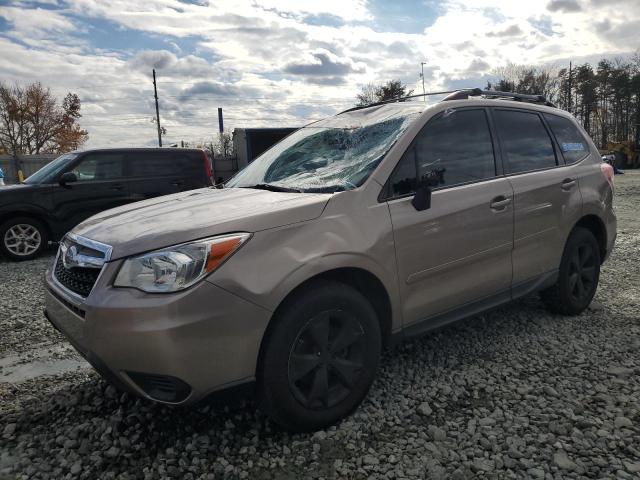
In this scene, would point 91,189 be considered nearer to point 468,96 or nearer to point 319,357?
point 468,96

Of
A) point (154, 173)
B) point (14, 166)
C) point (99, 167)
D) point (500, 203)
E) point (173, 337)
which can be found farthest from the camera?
point (14, 166)

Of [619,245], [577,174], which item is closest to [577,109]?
[619,245]

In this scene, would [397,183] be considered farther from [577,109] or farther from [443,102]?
[577,109]

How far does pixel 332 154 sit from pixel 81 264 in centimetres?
159

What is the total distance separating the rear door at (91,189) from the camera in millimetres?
7922

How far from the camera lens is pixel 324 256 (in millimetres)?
2439

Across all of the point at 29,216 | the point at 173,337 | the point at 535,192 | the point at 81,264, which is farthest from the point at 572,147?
the point at 29,216

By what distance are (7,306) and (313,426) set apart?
417cm

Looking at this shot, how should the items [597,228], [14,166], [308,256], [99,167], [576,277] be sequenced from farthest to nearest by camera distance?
1. [14,166]
2. [99,167]
3. [597,228]
4. [576,277]
5. [308,256]

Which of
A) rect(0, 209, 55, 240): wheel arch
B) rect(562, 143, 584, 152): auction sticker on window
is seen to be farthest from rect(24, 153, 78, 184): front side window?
rect(562, 143, 584, 152): auction sticker on window

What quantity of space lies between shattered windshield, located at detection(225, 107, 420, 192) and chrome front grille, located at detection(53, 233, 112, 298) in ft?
3.55

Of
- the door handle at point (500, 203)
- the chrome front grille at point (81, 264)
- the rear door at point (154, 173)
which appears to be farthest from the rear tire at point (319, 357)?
the rear door at point (154, 173)

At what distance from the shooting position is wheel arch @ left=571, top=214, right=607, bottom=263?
166 inches

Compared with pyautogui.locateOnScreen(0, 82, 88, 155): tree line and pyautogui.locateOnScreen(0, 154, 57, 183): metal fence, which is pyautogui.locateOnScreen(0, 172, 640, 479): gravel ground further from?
pyautogui.locateOnScreen(0, 82, 88, 155): tree line
